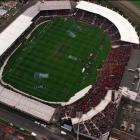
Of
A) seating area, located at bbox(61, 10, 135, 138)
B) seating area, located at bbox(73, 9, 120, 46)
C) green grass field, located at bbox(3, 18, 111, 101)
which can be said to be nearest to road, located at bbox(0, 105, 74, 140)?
seating area, located at bbox(61, 10, 135, 138)

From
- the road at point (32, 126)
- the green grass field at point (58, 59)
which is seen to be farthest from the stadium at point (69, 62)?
the road at point (32, 126)

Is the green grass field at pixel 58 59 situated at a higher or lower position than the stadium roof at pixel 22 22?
lower

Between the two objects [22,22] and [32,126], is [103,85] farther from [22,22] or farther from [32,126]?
[22,22]

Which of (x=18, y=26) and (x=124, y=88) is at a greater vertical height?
(x=18, y=26)

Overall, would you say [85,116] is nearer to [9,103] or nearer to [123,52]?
[9,103]

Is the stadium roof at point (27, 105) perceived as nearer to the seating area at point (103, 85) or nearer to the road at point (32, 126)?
the road at point (32, 126)

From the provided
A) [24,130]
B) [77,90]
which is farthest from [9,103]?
[77,90]
